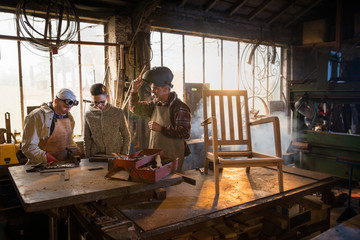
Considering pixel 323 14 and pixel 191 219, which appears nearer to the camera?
pixel 191 219

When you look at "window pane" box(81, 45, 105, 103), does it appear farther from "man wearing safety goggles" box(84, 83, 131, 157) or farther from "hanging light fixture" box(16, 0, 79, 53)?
"man wearing safety goggles" box(84, 83, 131, 157)

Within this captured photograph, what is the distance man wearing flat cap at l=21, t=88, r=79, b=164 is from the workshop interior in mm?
74

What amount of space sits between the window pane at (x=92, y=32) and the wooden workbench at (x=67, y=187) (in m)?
3.84

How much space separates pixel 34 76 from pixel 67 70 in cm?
63

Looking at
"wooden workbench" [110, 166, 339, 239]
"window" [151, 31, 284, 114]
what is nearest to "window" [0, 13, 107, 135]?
"window" [151, 31, 284, 114]

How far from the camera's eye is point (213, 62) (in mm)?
8156

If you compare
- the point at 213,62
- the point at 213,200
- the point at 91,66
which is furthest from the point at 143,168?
the point at 213,62

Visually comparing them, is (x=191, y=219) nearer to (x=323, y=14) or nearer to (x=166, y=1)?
(x=166, y=1)

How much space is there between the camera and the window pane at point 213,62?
7984mm

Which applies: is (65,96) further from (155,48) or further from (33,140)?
(155,48)

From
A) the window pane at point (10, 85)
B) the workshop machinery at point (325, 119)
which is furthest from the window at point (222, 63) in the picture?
the window pane at point (10, 85)

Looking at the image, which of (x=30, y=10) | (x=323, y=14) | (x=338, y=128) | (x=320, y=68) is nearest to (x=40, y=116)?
(x=30, y=10)

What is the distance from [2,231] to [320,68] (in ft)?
20.9

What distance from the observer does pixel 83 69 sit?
6.06 m
